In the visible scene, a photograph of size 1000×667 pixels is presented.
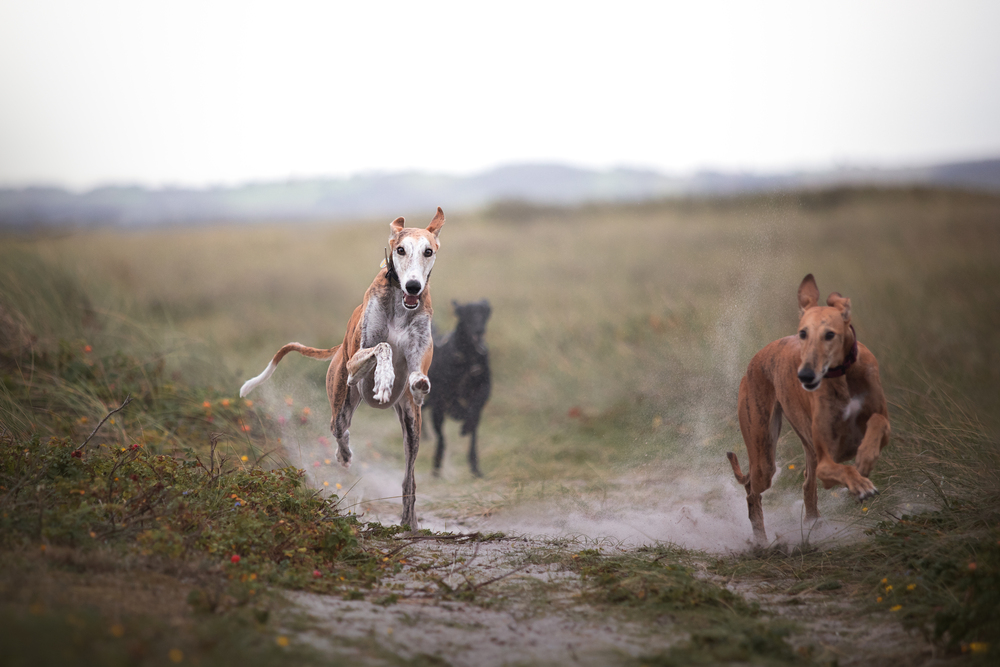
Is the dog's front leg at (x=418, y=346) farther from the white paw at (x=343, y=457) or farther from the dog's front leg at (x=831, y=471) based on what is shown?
the dog's front leg at (x=831, y=471)

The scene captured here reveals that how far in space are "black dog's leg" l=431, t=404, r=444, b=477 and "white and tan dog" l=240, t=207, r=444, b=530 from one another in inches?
129

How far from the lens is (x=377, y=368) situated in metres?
4.86

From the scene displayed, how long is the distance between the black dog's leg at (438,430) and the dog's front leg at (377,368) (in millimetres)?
3961

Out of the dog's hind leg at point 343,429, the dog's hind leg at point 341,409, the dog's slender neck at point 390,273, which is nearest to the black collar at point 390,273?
the dog's slender neck at point 390,273

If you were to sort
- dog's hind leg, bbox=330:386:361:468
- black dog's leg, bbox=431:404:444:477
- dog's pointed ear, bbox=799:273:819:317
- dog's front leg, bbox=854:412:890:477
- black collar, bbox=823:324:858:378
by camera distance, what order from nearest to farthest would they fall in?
dog's front leg, bbox=854:412:890:477, black collar, bbox=823:324:858:378, dog's pointed ear, bbox=799:273:819:317, dog's hind leg, bbox=330:386:361:468, black dog's leg, bbox=431:404:444:477

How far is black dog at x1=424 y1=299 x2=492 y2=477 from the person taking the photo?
924 centimetres

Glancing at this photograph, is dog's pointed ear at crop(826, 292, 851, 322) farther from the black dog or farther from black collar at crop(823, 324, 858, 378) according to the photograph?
the black dog

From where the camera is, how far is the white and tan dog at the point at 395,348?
4.89 m

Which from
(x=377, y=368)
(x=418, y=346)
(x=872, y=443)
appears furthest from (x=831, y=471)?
(x=377, y=368)

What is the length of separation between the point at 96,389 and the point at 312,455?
7.01 ft

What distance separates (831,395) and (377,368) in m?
2.90

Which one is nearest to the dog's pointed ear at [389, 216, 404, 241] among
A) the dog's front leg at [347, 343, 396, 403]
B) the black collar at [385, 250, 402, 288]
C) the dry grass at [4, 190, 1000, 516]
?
the black collar at [385, 250, 402, 288]

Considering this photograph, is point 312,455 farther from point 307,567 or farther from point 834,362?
point 834,362

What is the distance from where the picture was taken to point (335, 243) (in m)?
25.7
